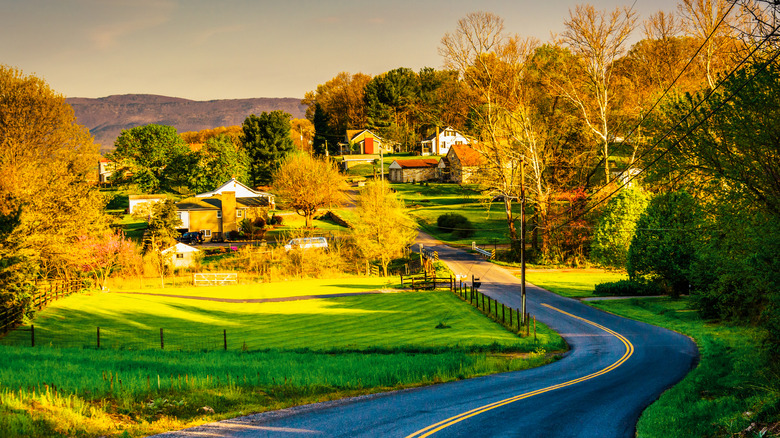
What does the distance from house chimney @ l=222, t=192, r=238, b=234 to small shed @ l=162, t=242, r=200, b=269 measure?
1896cm

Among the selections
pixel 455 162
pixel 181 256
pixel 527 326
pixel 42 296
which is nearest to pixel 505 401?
pixel 527 326

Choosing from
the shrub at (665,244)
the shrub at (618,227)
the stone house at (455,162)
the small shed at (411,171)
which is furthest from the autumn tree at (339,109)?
the shrub at (665,244)

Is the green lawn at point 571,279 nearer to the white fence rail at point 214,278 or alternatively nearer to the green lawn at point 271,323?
the green lawn at point 271,323

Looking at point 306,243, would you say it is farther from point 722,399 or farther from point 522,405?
point 722,399

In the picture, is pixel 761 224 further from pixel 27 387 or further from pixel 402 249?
pixel 402 249

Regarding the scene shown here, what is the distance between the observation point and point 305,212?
7919 cm

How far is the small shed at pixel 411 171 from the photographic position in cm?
11231

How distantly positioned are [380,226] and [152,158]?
63.1 meters

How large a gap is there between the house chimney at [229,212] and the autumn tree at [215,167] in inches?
903

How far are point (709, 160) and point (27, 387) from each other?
23.6 metres

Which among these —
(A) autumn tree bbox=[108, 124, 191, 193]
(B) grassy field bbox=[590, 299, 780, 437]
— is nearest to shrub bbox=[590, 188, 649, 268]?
(B) grassy field bbox=[590, 299, 780, 437]

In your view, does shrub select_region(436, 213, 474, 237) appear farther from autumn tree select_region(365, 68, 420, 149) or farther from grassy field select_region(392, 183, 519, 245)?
autumn tree select_region(365, 68, 420, 149)

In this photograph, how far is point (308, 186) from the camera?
255 feet

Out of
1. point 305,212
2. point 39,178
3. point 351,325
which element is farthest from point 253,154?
point 351,325
